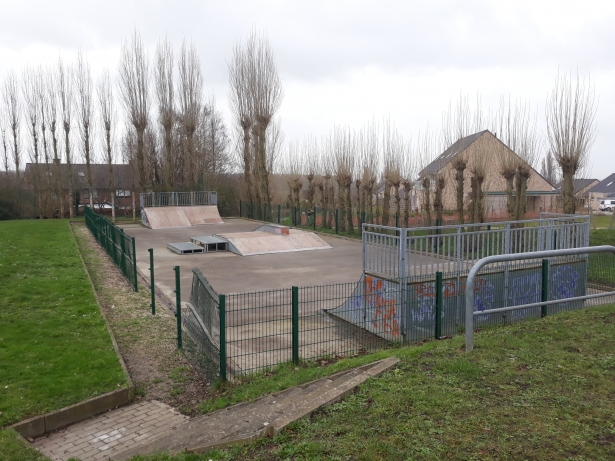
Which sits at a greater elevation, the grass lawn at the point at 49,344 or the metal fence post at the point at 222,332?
the metal fence post at the point at 222,332

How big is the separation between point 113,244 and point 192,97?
2639cm

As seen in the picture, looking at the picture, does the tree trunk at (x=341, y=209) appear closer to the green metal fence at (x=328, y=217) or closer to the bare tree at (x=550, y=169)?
the green metal fence at (x=328, y=217)

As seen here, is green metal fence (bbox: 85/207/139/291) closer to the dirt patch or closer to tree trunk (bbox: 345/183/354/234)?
the dirt patch

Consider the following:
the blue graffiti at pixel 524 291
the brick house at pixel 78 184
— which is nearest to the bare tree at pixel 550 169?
the blue graffiti at pixel 524 291

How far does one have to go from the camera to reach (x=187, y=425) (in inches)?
182

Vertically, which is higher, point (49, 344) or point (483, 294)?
point (483, 294)

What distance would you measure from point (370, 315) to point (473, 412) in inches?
164

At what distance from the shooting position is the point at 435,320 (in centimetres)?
745

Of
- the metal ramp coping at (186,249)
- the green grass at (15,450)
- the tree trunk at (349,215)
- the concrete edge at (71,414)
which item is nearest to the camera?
the green grass at (15,450)

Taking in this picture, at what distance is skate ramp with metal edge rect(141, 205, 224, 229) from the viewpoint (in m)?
29.7

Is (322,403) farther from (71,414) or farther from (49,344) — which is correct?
(49,344)

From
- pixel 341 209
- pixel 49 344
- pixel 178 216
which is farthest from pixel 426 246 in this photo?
pixel 178 216

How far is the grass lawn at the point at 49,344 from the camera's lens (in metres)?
5.25

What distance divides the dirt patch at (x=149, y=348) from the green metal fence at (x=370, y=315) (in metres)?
0.28
